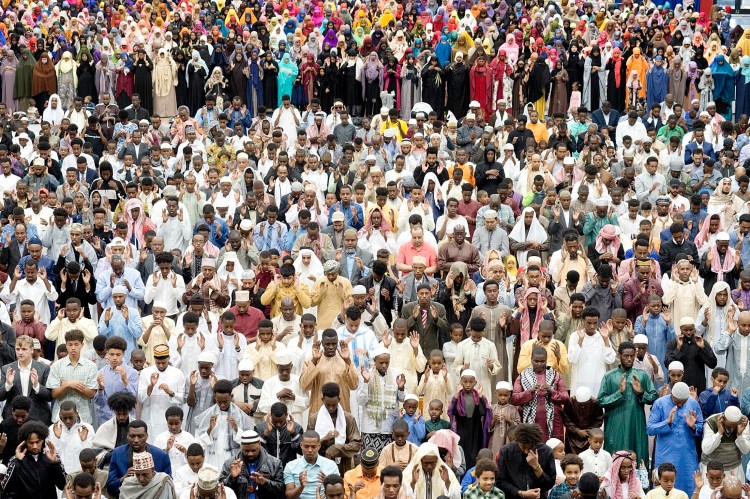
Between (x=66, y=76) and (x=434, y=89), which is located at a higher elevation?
(x=66, y=76)

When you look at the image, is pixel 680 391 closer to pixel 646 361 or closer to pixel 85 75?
pixel 646 361

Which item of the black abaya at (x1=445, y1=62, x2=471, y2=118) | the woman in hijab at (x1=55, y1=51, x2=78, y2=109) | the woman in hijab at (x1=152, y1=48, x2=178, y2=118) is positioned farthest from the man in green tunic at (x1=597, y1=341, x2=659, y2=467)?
the woman in hijab at (x1=55, y1=51, x2=78, y2=109)

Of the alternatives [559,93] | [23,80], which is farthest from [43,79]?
[559,93]

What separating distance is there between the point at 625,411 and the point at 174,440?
425 centimetres

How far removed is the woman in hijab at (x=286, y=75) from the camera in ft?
92.7

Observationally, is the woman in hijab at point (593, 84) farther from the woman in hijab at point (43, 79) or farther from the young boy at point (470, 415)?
the young boy at point (470, 415)

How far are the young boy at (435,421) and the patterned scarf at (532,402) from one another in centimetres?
Answer: 78

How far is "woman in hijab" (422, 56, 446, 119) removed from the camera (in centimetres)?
2797

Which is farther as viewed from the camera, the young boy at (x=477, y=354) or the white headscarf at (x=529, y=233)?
the white headscarf at (x=529, y=233)

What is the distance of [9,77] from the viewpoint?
91.7 feet

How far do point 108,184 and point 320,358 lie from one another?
6529 millimetres

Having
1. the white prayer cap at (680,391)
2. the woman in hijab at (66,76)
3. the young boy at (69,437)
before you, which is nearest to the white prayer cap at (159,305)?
the young boy at (69,437)

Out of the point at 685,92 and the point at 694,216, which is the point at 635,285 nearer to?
the point at 694,216

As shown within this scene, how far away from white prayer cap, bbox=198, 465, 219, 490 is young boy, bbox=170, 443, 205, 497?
370mm
